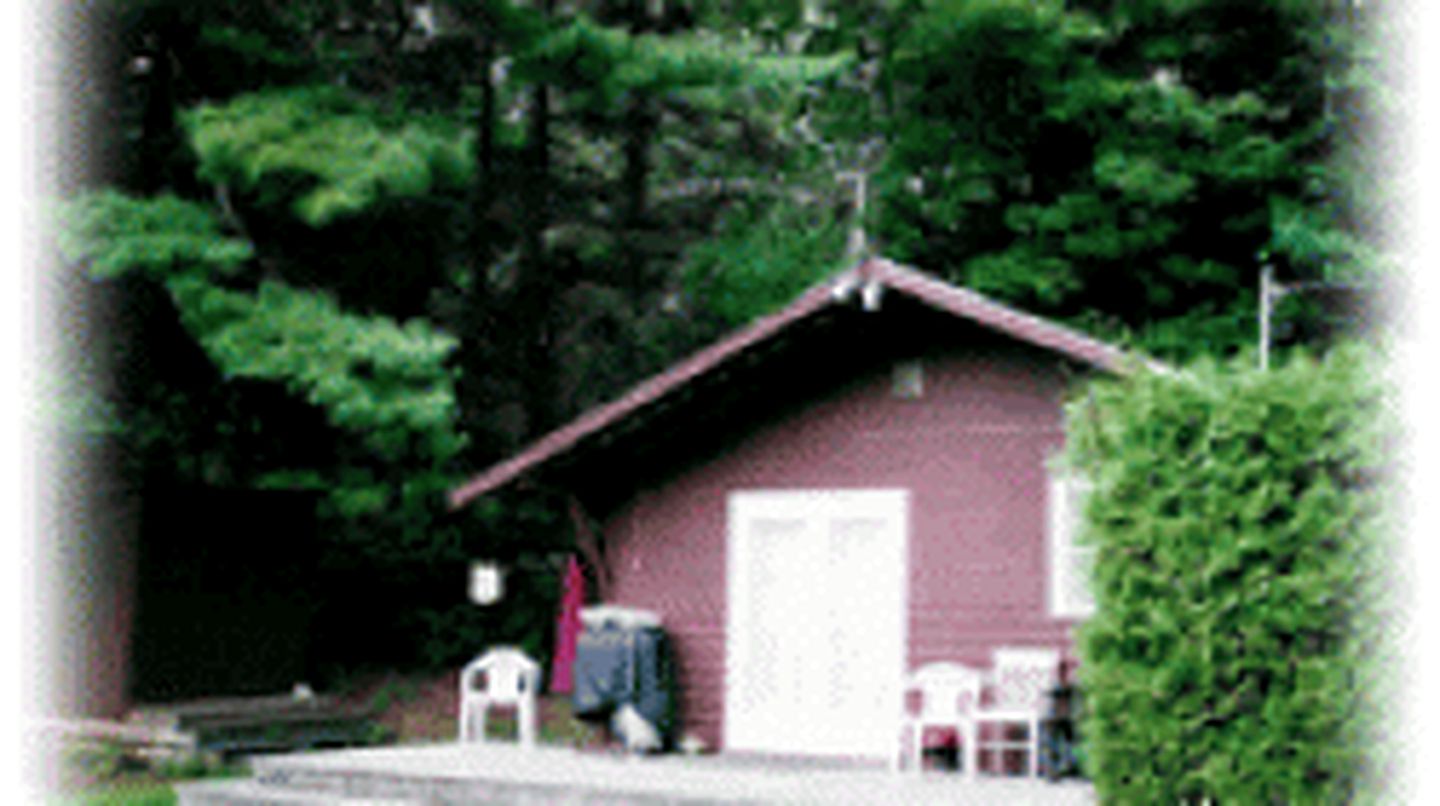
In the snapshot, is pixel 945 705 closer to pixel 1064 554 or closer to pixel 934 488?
pixel 1064 554

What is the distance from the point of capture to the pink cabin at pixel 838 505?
11359 mm

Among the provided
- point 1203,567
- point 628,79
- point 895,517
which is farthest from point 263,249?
point 1203,567

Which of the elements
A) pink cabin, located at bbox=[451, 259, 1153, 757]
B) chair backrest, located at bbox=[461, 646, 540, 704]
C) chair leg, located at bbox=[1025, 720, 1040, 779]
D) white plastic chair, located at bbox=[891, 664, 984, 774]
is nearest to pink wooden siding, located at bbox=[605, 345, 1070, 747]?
pink cabin, located at bbox=[451, 259, 1153, 757]

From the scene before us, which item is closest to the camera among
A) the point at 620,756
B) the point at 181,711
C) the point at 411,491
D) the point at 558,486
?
the point at 620,756

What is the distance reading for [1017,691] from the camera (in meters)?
10.9

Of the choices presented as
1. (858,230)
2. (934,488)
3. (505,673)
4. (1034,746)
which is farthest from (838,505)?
(858,230)

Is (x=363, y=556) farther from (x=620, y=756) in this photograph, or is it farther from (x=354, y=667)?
(x=620, y=756)

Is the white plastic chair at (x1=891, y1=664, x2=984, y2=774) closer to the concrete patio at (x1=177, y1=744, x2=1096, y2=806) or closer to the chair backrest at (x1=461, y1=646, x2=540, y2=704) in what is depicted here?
the concrete patio at (x1=177, y1=744, x2=1096, y2=806)

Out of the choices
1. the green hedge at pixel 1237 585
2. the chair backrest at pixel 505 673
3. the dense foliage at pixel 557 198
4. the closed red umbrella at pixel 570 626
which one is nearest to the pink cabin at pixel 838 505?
the chair backrest at pixel 505 673

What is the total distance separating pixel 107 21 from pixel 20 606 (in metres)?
5.33

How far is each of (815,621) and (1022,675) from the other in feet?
5.25

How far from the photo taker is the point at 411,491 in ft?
52.9

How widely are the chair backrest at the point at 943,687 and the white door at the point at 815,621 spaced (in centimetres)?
69

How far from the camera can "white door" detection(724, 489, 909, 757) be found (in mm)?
11758
